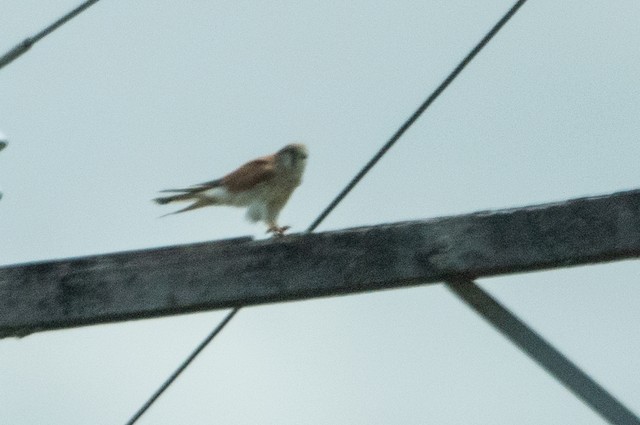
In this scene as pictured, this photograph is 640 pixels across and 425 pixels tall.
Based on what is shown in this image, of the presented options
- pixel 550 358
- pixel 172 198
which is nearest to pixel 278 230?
pixel 172 198

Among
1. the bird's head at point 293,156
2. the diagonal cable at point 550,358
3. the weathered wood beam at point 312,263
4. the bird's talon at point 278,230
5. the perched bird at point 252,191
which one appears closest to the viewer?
the diagonal cable at point 550,358

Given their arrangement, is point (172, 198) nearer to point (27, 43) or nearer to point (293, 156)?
point (293, 156)

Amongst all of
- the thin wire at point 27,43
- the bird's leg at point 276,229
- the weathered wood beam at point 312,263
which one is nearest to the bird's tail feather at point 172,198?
the bird's leg at point 276,229

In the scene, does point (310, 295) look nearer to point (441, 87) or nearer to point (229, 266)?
point (229, 266)

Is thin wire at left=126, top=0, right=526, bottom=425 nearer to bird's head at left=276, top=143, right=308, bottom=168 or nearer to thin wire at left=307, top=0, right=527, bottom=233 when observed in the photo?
thin wire at left=307, top=0, right=527, bottom=233

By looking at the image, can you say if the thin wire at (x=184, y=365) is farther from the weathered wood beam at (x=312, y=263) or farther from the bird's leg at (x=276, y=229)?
the bird's leg at (x=276, y=229)

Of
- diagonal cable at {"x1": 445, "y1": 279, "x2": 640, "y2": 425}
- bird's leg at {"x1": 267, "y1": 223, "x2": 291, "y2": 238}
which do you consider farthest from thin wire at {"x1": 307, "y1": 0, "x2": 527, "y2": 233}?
bird's leg at {"x1": 267, "y1": 223, "x2": 291, "y2": 238}
